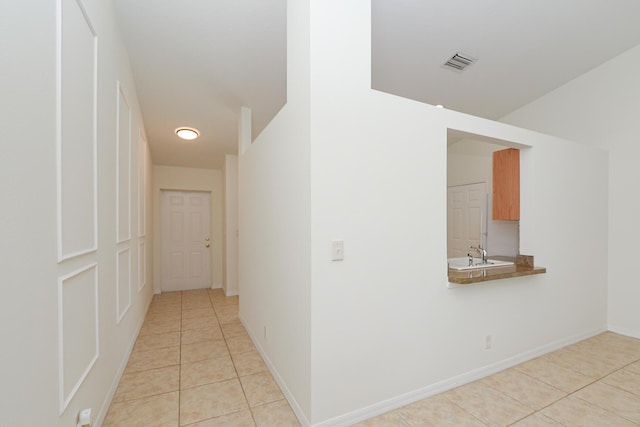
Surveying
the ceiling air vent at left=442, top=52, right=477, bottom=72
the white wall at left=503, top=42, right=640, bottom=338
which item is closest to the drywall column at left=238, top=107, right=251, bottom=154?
the ceiling air vent at left=442, top=52, right=477, bottom=72

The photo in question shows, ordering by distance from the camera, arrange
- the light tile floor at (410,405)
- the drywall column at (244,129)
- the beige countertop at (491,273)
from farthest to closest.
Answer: the drywall column at (244,129) < the beige countertop at (491,273) < the light tile floor at (410,405)

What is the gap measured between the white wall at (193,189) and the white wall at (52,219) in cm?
350

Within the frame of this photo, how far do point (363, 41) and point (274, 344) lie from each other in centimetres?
239

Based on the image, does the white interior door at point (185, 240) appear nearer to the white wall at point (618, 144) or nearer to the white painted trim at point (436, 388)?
the white painted trim at point (436, 388)

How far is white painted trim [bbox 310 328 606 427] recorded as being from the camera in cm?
181

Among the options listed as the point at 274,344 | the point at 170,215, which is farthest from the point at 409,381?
the point at 170,215

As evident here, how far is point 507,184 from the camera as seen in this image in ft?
10.1

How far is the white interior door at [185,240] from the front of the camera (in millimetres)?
5508

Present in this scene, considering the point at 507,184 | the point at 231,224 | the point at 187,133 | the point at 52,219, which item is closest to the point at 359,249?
the point at 52,219

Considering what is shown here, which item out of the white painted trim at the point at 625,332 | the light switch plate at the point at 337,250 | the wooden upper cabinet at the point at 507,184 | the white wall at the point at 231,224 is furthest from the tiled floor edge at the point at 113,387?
the white painted trim at the point at 625,332

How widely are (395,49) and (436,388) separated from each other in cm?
309

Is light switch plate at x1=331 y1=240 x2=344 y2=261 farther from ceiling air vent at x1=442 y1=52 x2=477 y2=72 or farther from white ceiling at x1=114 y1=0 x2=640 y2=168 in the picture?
ceiling air vent at x1=442 y1=52 x2=477 y2=72

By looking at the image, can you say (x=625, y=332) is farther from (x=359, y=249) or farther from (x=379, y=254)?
(x=359, y=249)

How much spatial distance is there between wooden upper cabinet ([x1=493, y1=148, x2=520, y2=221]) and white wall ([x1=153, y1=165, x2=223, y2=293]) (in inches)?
→ 185
